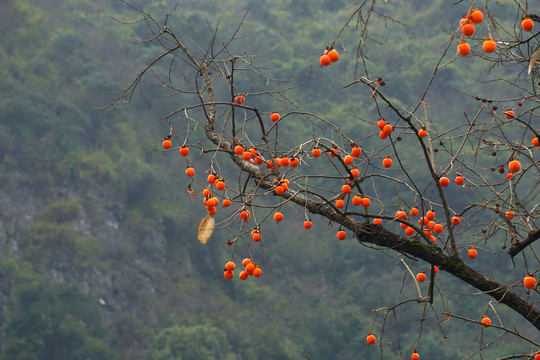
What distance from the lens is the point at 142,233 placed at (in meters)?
15.5

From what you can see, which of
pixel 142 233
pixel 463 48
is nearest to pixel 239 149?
pixel 463 48

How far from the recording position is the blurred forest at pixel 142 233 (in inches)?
509

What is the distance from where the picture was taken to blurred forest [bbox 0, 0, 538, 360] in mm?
12922

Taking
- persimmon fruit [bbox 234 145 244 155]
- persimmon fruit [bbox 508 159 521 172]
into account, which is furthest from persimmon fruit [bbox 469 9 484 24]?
persimmon fruit [bbox 234 145 244 155]

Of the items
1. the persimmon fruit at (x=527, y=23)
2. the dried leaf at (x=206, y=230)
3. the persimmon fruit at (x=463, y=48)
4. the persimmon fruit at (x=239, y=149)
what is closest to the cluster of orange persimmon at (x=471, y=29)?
the persimmon fruit at (x=463, y=48)

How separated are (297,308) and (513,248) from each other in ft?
44.1

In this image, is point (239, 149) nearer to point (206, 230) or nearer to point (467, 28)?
point (206, 230)

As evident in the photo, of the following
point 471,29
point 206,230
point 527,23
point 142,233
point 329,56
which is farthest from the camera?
point 142,233

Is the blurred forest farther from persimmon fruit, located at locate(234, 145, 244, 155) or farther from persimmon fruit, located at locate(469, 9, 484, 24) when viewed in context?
persimmon fruit, located at locate(469, 9, 484, 24)

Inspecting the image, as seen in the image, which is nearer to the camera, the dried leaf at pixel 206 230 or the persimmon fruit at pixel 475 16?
the persimmon fruit at pixel 475 16

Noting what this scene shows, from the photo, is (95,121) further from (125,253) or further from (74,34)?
(125,253)

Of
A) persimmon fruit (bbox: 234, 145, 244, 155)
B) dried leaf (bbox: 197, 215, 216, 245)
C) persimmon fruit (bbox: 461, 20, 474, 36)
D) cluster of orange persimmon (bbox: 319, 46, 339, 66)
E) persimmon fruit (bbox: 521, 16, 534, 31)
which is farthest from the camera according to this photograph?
persimmon fruit (bbox: 234, 145, 244, 155)

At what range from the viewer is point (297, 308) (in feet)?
50.1

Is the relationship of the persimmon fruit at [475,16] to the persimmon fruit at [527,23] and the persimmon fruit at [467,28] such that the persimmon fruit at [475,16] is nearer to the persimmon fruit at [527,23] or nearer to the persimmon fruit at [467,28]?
the persimmon fruit at [467,28]
